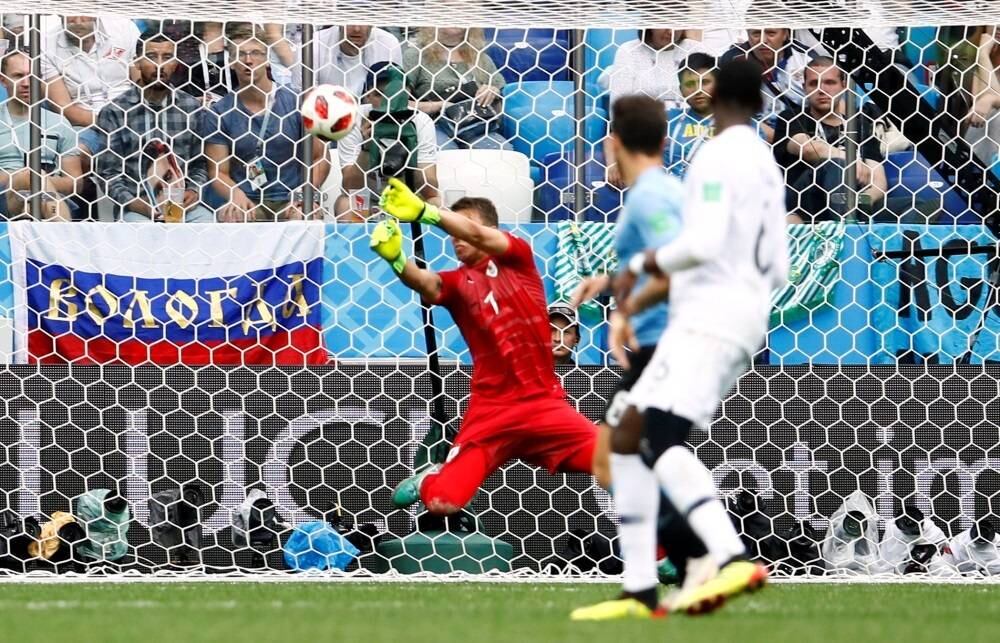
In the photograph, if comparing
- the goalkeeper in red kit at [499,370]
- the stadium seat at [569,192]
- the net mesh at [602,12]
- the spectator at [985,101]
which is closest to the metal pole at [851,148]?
the net mesh at [602,12]

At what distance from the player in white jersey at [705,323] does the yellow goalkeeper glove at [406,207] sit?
218cm

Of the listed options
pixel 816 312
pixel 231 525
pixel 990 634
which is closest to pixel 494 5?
pixel 816 312

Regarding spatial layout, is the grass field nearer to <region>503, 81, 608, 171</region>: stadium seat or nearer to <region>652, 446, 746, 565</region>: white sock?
<region>652, 446, 746, 565</region>: white sock

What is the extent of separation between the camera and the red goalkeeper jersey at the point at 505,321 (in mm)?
7801

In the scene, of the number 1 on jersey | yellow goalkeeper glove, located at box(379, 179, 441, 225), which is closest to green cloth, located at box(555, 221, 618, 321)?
the number 1 on jersey

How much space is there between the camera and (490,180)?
372 inches

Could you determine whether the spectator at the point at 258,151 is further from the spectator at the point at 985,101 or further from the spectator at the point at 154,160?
the spectator at the point at 985,101

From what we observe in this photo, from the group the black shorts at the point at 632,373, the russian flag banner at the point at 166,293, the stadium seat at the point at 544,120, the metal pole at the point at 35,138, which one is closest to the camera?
the black shorts at the point at 632,373

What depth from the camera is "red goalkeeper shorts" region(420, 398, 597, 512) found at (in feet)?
25.1

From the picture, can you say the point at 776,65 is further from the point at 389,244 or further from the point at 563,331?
the point at 389,244

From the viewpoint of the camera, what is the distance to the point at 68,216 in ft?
30.6

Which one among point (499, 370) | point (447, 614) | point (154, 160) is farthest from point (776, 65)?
point (447, 614)

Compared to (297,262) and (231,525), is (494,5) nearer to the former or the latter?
(297,262)

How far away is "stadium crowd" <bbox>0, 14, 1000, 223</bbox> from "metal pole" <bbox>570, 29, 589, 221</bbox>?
0.19 feet
